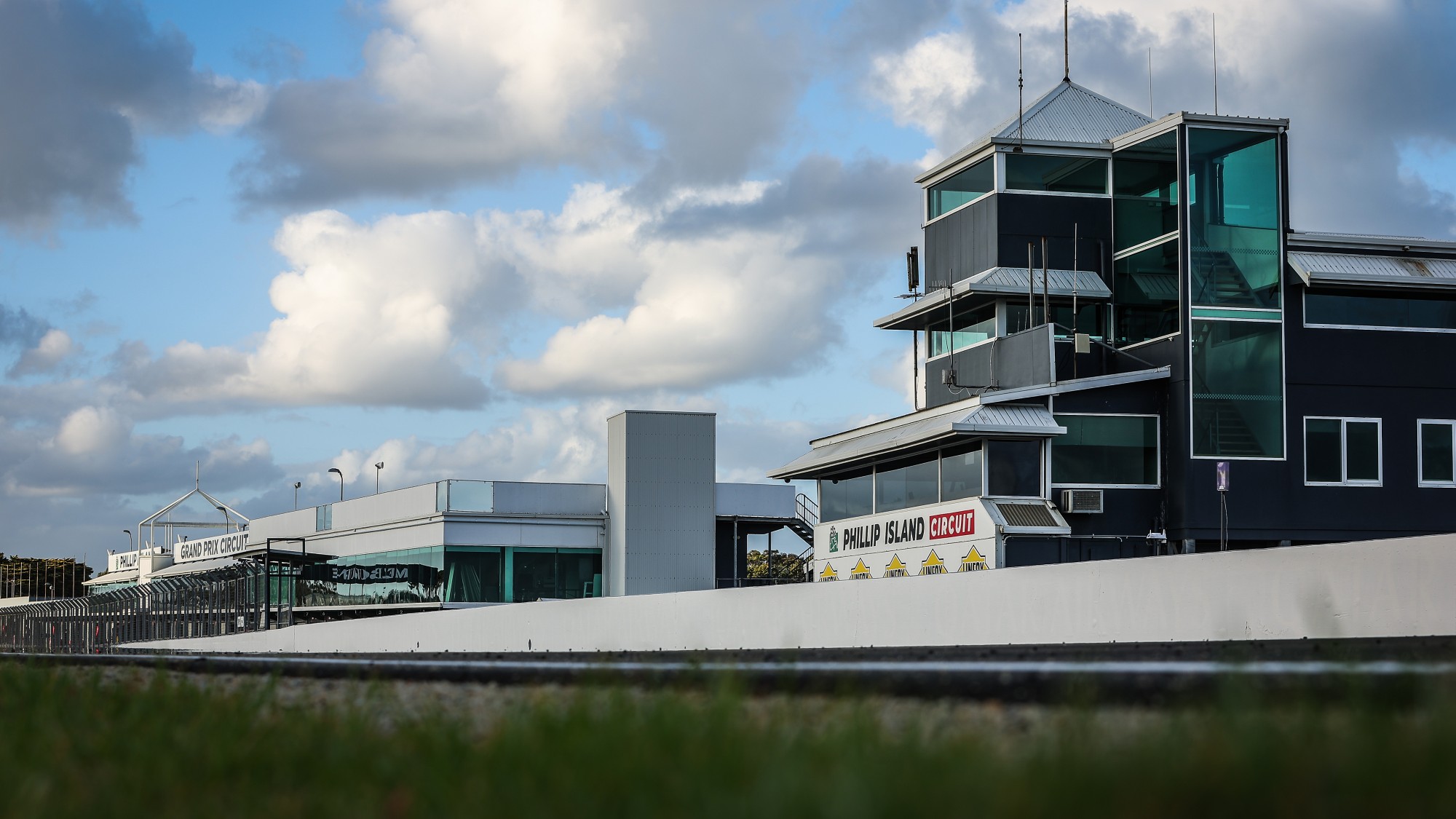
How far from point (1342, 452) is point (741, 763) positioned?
108 feet

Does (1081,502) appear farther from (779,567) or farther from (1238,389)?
(779,567)

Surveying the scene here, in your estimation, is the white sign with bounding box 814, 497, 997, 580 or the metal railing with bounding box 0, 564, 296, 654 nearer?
the white sign with bounding box 814, 497, 997, 580

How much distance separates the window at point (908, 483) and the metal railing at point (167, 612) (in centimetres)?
2279

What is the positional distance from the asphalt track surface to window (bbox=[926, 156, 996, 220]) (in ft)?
89.3

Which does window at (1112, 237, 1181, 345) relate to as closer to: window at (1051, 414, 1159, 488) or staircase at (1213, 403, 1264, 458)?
staircase at (1213, 403, 1264, 458)

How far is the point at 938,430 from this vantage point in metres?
32.9

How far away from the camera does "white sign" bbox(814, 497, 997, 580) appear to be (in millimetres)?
32812

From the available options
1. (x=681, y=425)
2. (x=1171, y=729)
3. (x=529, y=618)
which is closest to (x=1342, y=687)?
(x=1171, y=729)

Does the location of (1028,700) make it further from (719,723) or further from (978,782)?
(978,782)

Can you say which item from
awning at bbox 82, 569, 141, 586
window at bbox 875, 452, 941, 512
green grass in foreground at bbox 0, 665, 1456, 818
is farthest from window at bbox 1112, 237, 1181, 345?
awning at bbox 82, 569, 141, 586

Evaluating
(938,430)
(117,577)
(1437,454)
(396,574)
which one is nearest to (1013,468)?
(938,430)

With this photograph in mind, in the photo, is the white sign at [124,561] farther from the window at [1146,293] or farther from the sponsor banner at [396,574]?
the window at [1146,293]

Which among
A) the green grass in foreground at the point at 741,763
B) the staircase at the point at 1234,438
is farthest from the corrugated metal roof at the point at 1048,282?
the green grass in foreground at the point at 741,763

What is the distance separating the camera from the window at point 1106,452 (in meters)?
33.7
